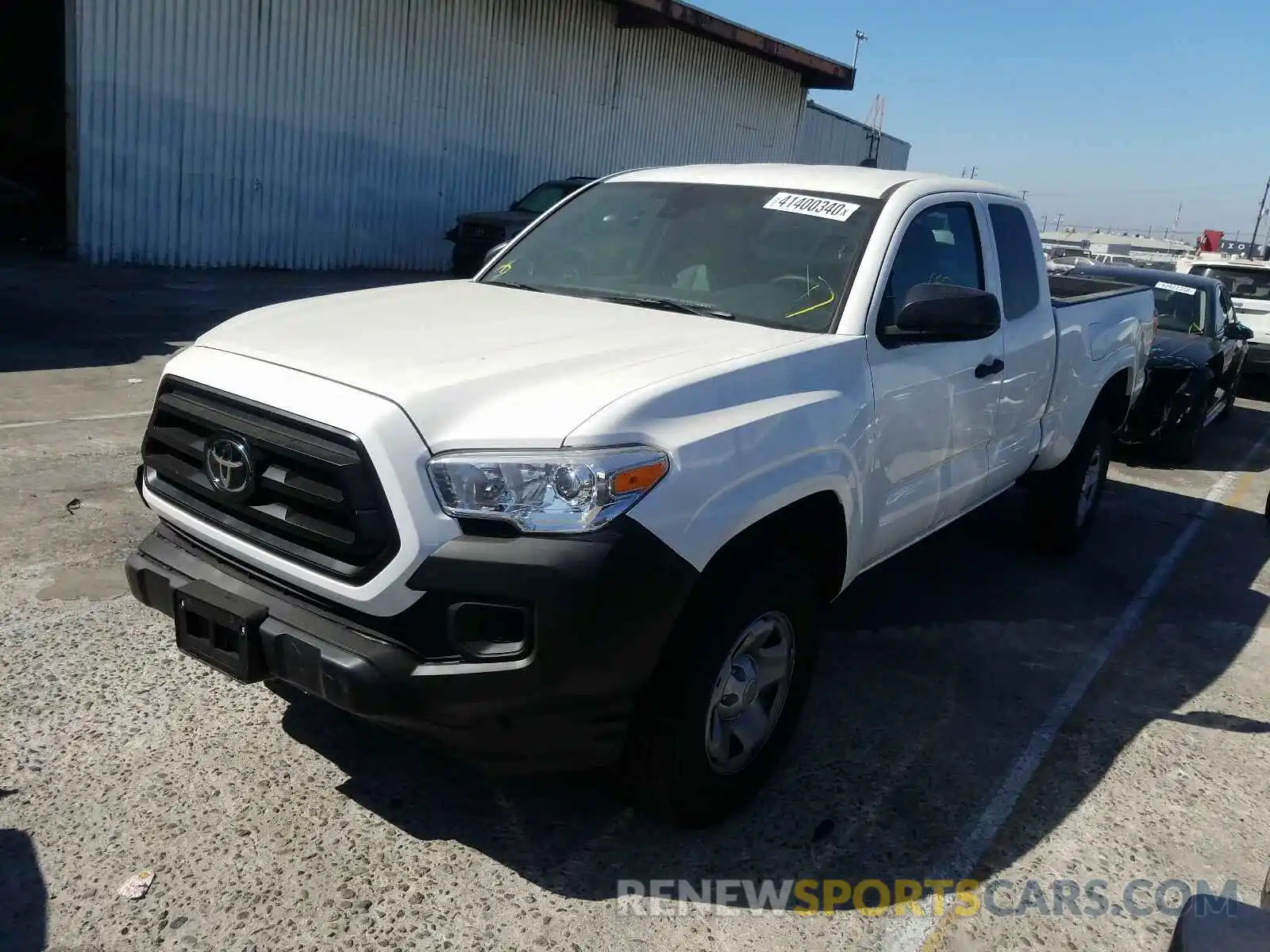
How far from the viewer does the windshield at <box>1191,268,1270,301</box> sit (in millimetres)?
15344

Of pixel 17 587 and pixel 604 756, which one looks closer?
pixel 604 756

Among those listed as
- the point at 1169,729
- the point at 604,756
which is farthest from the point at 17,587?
the point at 1169,729

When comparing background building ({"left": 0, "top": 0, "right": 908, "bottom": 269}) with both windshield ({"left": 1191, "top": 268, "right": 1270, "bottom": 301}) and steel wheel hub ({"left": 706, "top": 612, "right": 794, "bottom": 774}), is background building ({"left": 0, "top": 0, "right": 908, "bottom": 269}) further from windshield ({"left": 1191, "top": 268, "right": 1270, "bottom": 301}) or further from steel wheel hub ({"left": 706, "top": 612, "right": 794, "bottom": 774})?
steel wheel hub ({"left": 706, "top": 612, "right": 794, "bottom": 774})

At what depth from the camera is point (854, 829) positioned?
11.2ft

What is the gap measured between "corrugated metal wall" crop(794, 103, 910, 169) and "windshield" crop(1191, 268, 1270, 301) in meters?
12.6

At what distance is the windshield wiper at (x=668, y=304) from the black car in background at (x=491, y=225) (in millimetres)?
11515

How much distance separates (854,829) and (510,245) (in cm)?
282

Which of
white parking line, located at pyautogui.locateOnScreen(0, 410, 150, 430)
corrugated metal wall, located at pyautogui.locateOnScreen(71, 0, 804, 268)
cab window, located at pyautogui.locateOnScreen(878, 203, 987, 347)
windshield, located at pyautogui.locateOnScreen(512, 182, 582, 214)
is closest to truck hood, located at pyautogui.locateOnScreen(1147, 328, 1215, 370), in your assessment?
cab window, located at pyautogui.locateOnScreen(878, 203, 987, 347)

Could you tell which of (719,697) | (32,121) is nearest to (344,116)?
(32,121)

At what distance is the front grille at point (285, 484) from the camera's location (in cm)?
266

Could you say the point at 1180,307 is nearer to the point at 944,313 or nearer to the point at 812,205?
the point at 812,205

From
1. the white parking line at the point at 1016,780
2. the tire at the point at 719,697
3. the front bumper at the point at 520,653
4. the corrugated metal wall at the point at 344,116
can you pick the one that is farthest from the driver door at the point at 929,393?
the corrugated metal wall at the point at 344,116

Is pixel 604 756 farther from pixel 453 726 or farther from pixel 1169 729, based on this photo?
pixel 1169 729

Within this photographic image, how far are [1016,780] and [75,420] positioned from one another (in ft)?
20.0
